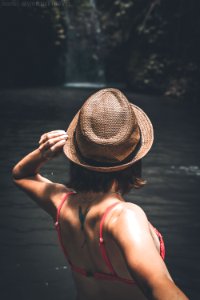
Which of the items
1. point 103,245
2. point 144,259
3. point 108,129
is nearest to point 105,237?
point 103,245

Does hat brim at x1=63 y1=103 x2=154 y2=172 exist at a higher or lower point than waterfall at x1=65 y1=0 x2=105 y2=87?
higher

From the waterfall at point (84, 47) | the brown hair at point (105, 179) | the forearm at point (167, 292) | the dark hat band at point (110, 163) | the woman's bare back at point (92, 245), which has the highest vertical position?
the dark hat band at point (110, 163)

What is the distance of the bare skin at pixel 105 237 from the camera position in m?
1.73

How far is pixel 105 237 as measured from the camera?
1.97 metres

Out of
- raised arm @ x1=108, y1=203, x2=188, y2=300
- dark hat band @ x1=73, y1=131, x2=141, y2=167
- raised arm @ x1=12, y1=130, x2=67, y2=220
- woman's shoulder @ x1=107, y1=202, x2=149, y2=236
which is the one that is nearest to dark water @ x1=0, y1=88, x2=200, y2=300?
raised arm @ x1=12, y1=130, x2=67, y2=220

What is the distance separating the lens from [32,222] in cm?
731

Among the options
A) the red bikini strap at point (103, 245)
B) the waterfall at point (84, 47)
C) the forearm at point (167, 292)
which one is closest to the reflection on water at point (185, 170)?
the red bikini strap at point (103, 245)

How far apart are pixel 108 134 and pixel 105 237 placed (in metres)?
0.35

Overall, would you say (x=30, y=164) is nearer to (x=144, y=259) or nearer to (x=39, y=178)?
(x=39, y=178)

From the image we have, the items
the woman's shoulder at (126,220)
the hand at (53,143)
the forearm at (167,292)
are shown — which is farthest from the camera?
the hand at (53,143)

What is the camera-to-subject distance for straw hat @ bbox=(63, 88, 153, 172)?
82.2 inches

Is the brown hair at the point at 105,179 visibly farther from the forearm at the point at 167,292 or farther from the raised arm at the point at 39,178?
the forearm at the point at 167,292

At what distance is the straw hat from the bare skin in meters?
0.11

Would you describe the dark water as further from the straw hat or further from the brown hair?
the straw hat
